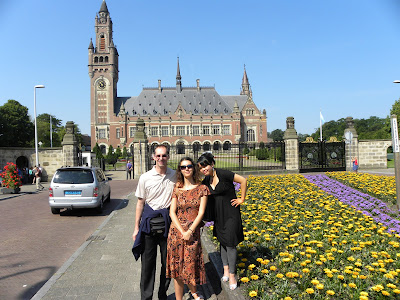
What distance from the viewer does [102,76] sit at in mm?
77562

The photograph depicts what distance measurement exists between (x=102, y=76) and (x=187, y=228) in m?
79.6

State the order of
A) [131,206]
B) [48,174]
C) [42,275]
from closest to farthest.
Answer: [42,275] → [131,206] → [48,174]

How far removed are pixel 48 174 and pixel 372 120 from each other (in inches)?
4643

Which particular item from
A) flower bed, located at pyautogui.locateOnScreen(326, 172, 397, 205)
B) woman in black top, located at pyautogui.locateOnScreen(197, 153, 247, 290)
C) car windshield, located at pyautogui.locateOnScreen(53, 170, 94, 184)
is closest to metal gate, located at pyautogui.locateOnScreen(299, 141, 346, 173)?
flower bed, located at pyautogui.locateOnScreen(326, 172, 397, 205)

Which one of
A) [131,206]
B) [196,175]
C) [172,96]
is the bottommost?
[131,206]

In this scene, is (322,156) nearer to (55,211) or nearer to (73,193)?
(73,193)

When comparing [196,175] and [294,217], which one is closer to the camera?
[196,175]

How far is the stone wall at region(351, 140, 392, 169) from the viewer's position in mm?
25484

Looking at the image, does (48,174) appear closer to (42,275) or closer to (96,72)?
(42,275)

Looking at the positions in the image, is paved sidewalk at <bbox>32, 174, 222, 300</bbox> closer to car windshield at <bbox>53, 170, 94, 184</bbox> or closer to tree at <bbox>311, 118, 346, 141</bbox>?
car windshield at <bbox>53, 170, 94, 184</bbox>

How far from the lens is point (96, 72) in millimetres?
77375

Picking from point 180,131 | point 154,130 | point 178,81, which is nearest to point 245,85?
point 178,81

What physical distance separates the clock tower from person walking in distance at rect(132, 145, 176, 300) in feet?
254

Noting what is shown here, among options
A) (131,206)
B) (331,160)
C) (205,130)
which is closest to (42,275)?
(131,206)
